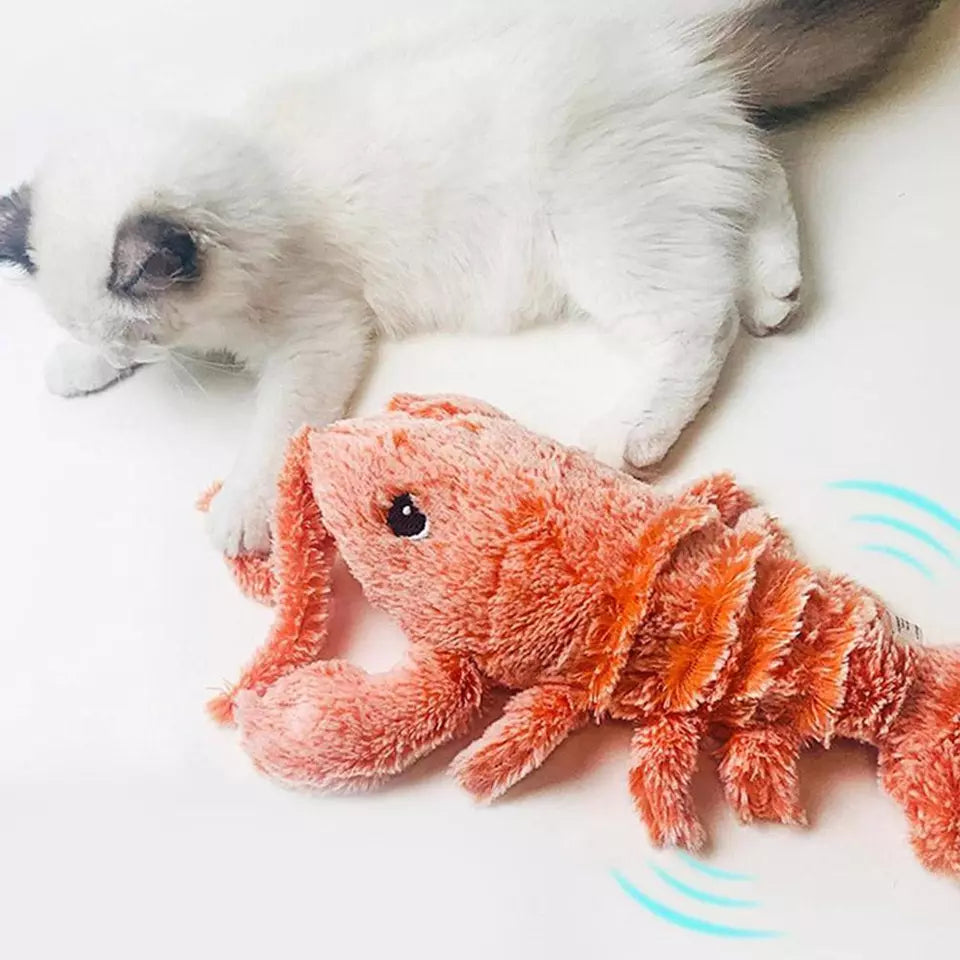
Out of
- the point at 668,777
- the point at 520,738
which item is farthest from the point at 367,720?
the point at 668,777

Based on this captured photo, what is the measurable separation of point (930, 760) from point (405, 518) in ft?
1.49

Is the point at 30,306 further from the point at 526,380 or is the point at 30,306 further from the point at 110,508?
the point at 526,380

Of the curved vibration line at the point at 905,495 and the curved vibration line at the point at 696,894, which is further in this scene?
the curved vibration line at the point at 905,495

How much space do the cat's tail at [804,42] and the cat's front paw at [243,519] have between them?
671 mm

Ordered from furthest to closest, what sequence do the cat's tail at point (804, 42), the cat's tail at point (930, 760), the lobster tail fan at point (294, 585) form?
the cat's tail at point (804, 42)
the lobster tail fan at point (294, 585)
the cat's tail at point (930, 760)

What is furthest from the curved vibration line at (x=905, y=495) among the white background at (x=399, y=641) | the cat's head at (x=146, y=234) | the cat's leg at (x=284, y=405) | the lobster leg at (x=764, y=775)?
the cat's head at (x=146, y=234)

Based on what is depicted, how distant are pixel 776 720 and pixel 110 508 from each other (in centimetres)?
73

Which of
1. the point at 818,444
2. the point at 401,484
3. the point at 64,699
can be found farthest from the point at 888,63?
the point at 64,699

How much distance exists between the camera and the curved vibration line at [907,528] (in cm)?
108

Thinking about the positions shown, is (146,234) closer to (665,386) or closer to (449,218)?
(449,218)

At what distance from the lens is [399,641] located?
1106 mm

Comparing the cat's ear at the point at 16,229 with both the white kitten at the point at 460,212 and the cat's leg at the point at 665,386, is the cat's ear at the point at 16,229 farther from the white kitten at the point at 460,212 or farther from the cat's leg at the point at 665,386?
the cat's leg at the point at 665,386

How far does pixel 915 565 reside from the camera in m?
1.07

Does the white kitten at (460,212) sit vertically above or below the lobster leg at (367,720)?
above
